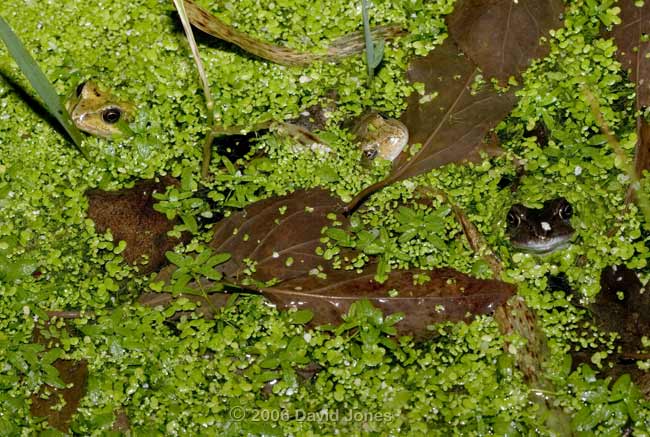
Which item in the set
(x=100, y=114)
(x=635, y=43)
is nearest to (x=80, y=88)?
(x=100, y=114)

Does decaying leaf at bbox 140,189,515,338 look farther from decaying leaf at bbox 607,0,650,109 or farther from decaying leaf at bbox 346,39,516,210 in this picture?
decaying leaf at bbox 607,0,650,109

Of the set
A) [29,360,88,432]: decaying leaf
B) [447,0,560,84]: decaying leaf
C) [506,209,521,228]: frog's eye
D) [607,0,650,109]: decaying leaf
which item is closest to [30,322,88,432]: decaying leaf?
[29,360,88,432]: decaying leaf

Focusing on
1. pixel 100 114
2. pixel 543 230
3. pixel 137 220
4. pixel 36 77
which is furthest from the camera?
pixel 100 114

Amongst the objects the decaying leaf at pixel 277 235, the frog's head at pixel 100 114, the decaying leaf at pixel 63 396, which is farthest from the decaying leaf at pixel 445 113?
the decaying leaf at pixel 63 396

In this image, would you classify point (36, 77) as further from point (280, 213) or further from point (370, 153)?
point (370, 153)

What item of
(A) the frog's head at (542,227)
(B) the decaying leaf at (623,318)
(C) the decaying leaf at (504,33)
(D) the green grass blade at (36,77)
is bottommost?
(B) the decaying leaf at (623,318)

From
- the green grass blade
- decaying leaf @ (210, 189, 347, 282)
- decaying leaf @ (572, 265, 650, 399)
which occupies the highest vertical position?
the green grass blade

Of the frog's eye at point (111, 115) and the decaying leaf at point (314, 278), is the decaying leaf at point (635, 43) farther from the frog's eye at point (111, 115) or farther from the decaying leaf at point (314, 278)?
the frog's eye at point (111, 115)
